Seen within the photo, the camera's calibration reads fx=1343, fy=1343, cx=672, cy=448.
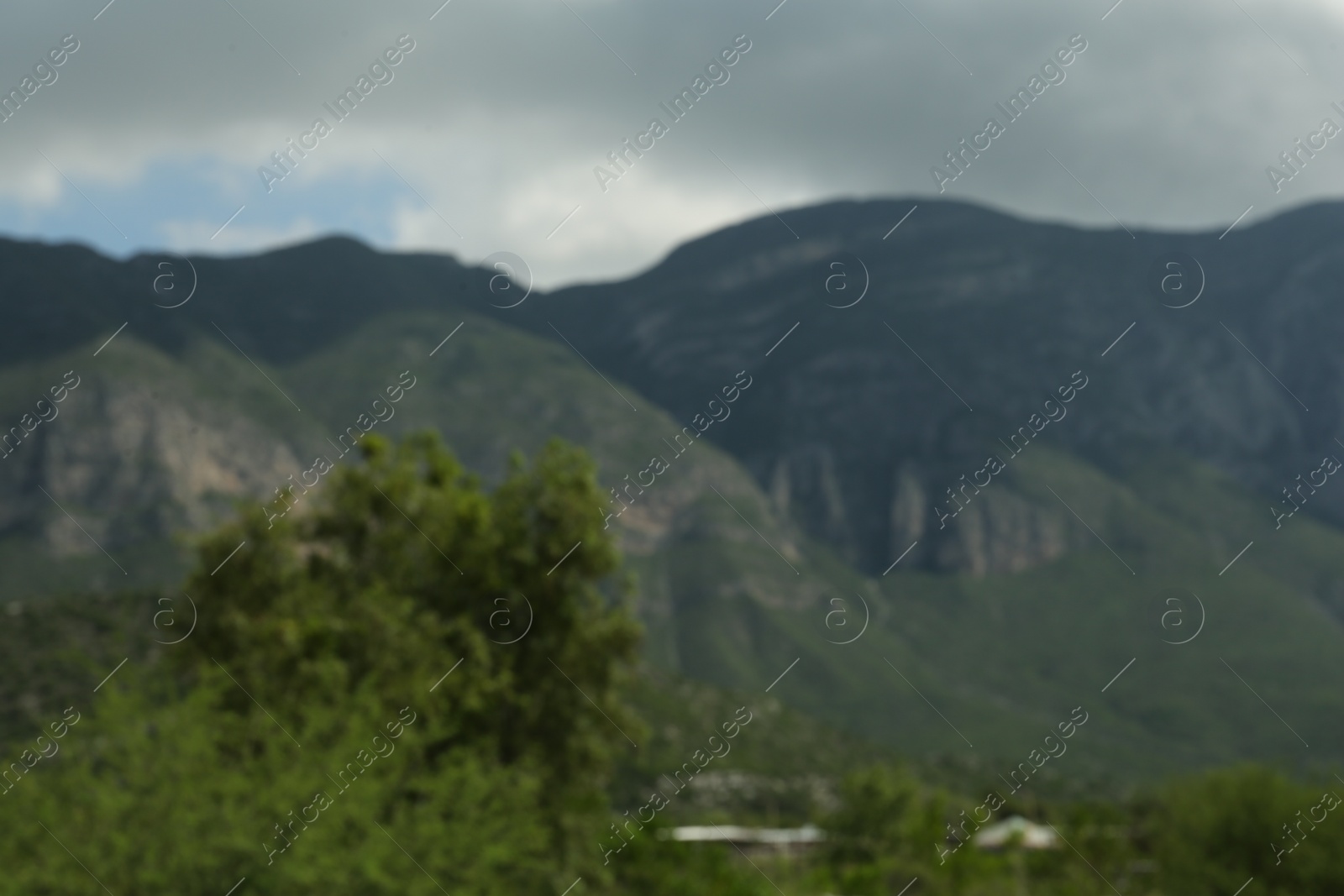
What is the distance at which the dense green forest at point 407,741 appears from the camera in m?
14.1

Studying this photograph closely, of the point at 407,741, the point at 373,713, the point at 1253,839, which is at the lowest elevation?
the point at 1253,839

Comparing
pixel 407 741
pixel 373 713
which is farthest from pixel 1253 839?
pixel 373 713

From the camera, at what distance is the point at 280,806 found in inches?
582

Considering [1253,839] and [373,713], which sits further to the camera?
[1253,839]

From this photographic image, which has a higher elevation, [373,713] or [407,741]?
[373,713]

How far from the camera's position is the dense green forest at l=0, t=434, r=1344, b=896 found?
14102mm

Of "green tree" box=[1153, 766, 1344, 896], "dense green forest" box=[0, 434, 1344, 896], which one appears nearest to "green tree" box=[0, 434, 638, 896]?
"dense green forest" box=[0, 434, 1344, 896]

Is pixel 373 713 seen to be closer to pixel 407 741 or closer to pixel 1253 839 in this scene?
pixel 407 741

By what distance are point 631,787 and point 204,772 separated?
344 ft

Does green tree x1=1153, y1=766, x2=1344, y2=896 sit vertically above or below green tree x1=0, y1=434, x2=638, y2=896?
below

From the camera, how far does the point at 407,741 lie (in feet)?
59.6

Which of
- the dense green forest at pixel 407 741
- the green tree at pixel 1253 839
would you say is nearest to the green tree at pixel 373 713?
the dense green forest at pixel 407 741

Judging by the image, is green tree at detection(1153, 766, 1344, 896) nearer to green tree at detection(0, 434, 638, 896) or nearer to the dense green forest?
the dense green forest

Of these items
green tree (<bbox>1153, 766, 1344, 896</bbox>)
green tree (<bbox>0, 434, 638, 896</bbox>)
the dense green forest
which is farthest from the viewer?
green tree (<bbox>1153, 766, 1344, 896</bbox>)
